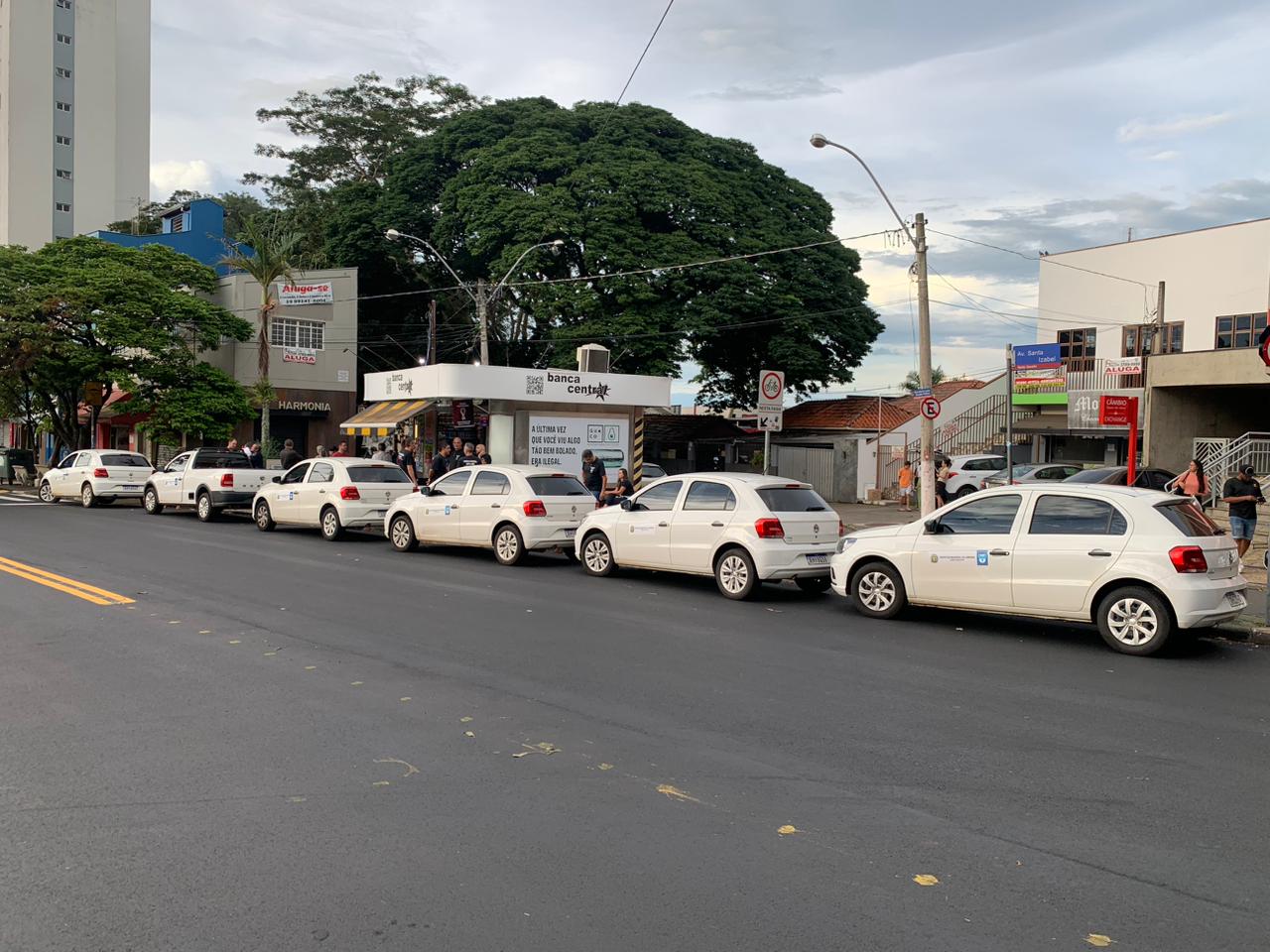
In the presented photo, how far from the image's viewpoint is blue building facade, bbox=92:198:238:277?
162 feet

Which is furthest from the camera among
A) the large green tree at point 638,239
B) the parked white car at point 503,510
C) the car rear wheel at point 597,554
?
the large green tree at point 638,239

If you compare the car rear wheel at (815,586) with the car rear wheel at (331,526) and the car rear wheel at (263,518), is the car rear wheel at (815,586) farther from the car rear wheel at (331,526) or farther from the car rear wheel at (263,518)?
the car rear wheel at (263,518)

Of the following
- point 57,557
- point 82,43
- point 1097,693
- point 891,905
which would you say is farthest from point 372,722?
point 82,43

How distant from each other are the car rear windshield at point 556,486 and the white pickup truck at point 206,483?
30.3 feet

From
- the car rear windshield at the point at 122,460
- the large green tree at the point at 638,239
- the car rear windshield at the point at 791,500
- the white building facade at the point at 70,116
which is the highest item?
the white building facade at the point at 70,116

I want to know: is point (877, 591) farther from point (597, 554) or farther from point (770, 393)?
point (770, 393)

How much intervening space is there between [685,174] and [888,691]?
115ft

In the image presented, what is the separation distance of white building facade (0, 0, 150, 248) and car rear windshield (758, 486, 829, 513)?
76.2m

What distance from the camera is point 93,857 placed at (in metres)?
4.29

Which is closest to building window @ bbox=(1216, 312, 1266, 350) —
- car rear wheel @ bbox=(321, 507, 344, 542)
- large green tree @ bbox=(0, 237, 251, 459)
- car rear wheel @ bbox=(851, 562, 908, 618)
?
car rear wheel @ bbox=(851, 562, 908, 618)

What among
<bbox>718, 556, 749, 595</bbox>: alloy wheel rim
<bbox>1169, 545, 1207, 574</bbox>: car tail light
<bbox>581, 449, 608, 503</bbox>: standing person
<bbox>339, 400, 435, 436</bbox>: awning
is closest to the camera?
<bbox>1169, 545, 1207, 574</bbox>: car tail light

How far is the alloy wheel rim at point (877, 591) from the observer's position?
36.6 ft

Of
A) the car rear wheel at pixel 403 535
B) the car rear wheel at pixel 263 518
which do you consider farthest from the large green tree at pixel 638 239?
the car rear wheel at pixel 403 535

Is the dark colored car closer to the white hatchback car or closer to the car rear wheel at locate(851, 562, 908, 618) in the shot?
the car rear wheel at locate(851, 562, 908, 618)
